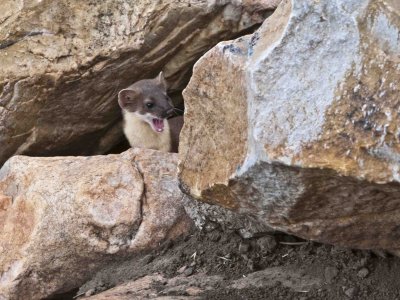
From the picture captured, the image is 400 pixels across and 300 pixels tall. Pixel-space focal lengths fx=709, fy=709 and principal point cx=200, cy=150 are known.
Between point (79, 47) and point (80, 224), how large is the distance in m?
1.62

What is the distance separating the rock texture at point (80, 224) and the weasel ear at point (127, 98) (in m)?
1.29

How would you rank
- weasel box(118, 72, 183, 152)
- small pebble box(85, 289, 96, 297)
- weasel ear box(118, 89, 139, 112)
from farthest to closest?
1. weasel box(118, 72, 183, 152)
2. weasel ear box(118, 89, 139, 112)
3. small pebble box(85, 289, 96, 297)

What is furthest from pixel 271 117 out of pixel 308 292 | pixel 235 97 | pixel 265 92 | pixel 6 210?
pixel 6 210

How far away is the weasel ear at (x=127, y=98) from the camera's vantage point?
20.2 ft

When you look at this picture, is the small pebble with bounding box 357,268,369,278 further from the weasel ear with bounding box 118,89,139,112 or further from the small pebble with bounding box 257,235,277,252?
the weasel ear with bounding box 118,89,139,112

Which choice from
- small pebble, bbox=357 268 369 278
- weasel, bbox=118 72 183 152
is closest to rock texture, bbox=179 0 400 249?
small pebble, bbox=357 268 369 278

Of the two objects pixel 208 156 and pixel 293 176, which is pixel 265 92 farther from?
pixel 208 156

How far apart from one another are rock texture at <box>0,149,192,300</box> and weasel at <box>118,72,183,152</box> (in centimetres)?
143

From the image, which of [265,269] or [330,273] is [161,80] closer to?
[265,269]

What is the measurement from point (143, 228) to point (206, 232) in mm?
420

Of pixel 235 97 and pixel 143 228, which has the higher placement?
pixel 235 97

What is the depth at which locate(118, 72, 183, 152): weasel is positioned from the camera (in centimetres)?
627

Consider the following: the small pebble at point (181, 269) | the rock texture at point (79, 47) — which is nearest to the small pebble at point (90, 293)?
the small pebble at point (181, 269)

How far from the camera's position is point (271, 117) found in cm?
307
